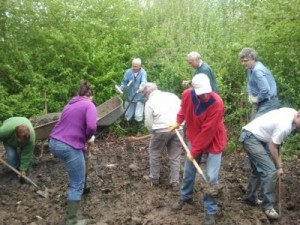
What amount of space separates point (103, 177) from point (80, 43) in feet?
17.6

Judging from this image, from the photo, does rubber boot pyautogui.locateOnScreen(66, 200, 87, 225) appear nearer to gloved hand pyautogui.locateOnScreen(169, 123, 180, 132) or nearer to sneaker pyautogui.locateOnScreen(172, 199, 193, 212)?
sneaker pyautogui.locateOnScreen(172, 199, 193, 212)

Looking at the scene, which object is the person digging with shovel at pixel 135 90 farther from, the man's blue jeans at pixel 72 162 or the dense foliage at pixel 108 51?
the man's blue jeans at pixel 72 162

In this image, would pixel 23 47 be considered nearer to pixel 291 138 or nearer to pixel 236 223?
pixel 291 138

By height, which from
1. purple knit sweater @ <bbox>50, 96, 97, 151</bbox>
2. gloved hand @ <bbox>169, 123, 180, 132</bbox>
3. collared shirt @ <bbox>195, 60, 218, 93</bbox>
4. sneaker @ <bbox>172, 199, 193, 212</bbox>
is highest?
collared shirt @ <bbox>195, 60, 218, 93</bbox>

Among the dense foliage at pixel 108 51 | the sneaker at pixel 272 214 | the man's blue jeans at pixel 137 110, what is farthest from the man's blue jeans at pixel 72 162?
the man's blue jeans at pixel 137 110

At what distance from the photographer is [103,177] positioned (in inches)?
270

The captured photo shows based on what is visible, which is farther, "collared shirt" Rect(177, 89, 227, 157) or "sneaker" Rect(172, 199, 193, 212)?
"sneaker" Rect(172, 199, 193, 212)

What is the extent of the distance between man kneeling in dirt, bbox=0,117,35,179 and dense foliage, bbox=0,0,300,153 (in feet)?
10.6

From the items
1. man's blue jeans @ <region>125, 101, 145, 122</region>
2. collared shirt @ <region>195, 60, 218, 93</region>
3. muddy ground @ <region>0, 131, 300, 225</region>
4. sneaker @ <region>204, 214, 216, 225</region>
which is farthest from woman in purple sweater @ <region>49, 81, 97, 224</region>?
man's blue jeans @ <region>125, 101, 145, 122</region>

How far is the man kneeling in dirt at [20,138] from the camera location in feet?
19.9

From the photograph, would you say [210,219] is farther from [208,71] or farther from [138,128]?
[138,128]

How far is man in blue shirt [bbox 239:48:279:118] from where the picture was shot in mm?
5898

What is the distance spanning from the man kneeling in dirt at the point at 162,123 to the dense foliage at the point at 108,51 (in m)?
2.46

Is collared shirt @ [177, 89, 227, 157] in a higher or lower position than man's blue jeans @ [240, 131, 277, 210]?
higher
